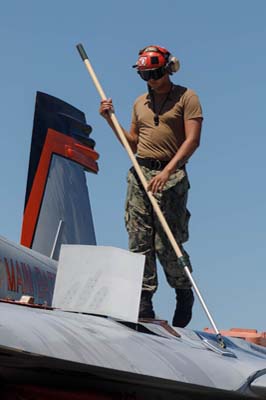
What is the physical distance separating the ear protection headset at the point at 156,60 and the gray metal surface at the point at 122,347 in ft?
5.94

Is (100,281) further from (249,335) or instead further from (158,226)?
(249,335)

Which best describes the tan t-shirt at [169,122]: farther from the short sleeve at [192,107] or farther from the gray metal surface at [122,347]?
the gray metal surface at [122,347]

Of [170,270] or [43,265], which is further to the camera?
[43,265]

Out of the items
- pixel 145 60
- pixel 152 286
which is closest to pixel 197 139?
pixel 145 60

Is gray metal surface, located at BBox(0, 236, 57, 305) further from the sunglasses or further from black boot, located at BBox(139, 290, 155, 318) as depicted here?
the sunglasses

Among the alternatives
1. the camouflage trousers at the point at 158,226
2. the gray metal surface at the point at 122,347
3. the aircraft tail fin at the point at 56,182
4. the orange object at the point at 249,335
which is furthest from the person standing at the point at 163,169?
the aircraft tail fin at the point at 56,182

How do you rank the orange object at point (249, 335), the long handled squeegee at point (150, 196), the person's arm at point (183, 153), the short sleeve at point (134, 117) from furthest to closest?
the orange object at point (249, 335), the short sleeve at point (134, 117), the person's arm at point (183, 153), the long handled squeegee at point (150, 196)

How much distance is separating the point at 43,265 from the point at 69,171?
3.67m

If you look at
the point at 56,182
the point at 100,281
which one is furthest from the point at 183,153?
the point at 56,182

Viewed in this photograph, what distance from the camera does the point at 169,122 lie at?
5.70 metres

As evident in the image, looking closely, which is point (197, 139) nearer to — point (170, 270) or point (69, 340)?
point (170, 270)

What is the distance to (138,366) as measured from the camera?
324 cm

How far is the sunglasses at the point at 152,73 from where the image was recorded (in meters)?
5.55

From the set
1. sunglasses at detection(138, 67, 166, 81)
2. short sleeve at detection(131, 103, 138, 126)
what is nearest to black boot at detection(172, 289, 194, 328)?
short sleeve at detection(131, 103, 138, 126)
